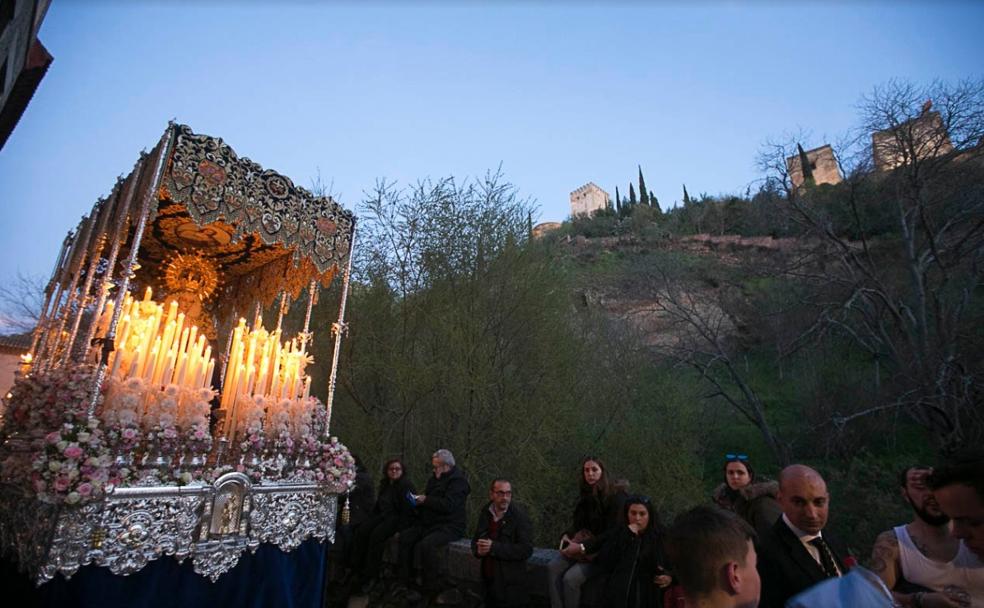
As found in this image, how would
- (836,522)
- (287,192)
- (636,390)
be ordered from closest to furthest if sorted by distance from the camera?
(287,192), (836,522), (636,390)

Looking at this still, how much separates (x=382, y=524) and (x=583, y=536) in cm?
230

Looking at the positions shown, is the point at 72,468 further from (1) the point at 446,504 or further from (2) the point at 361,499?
(2) the point at 361,499

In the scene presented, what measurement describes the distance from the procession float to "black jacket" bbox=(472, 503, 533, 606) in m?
1.55

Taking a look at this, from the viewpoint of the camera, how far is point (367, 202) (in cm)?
945

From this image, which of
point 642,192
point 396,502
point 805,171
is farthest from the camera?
point 642,192

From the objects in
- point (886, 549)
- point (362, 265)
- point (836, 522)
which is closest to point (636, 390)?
point (836, 522)

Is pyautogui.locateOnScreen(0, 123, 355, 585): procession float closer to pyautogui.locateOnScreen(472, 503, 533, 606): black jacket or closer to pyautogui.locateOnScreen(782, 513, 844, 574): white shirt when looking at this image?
pyautogui.locateOnScreen(472, 503, 533, 606): black jacket

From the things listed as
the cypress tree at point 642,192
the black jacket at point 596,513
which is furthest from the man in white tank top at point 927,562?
the cypress tree at point 642,192

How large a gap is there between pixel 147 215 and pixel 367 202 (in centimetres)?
585

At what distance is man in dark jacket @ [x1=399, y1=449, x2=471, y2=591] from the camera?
4590 millimetres

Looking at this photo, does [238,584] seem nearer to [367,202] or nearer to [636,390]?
[367,202]

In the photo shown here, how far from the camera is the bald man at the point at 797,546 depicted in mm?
2093

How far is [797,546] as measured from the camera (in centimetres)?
215

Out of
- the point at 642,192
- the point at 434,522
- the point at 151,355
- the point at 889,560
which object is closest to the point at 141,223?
the point at 151,355
